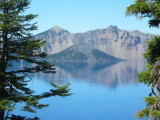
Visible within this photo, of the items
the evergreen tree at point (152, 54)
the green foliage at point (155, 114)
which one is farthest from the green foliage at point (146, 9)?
the green foliage at point (155, 114)

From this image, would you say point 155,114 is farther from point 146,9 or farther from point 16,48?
point 16,48

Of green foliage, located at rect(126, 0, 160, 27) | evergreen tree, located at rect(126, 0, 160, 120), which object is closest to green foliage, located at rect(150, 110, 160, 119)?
evergreen tree, located at rect(126, 0, 160, 120)

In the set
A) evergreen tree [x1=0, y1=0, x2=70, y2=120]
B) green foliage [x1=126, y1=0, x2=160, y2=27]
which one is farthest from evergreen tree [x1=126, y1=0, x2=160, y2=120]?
evergreen tree [x1=0, y1=0, x2=70, y2=120]

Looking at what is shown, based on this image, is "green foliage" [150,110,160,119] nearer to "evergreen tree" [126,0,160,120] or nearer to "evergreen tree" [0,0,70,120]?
"evergreen tree" [126,0,160,120]

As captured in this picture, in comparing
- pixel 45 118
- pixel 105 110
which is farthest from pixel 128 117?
pixel 45 118

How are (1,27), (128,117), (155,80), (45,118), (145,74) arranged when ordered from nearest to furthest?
1. (155,80)
2. (145,74)
3. (1,27)
4. (45,118)
5. (128,117)

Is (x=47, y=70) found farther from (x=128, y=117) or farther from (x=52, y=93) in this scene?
(x=128, y=117)

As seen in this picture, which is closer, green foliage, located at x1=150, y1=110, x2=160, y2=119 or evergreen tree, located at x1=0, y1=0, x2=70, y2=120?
green foliage, located at x1=150, y1=110, x2=160, y2=119

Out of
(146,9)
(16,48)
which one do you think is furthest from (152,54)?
(16,48)

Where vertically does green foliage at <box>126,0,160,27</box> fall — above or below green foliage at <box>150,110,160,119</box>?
above

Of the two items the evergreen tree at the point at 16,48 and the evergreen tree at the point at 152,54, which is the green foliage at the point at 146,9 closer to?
the evergreen tree at the point at 152,54

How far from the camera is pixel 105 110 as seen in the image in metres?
85.6

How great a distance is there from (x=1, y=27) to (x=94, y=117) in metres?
69.1

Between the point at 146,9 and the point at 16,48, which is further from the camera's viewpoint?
the point at 16,48
